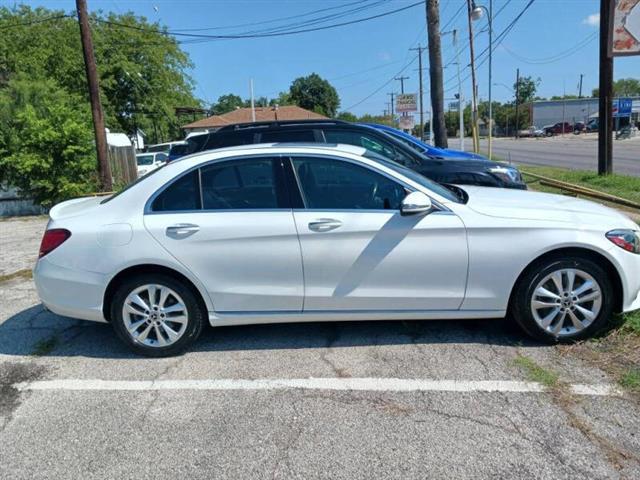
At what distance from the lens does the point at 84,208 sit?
414cm

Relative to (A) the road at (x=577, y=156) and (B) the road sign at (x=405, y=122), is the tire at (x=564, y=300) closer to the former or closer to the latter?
(A) the road at (x=577, y=156)

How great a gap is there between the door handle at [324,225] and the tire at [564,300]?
1.45 m

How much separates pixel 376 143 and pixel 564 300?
4726 mm

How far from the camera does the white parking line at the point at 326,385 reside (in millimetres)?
3229

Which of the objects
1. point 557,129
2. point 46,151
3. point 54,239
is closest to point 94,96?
point 46,151

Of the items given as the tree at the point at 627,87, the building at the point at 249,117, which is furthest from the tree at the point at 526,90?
the building at the point at 249,117

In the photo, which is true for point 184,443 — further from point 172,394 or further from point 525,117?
point 525,117

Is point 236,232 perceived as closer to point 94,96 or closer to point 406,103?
point 94,96

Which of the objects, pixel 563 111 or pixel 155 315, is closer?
pixel 155 315

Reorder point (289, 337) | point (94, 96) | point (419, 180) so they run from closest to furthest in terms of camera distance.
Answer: point (419, 180) < point (289, 337) < point (94, 96)

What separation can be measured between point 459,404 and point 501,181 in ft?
17.1

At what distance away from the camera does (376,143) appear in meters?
7.89

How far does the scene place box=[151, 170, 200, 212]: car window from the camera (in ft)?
12.7

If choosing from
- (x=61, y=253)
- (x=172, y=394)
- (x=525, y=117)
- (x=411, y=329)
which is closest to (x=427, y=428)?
(x=411, y=329)
